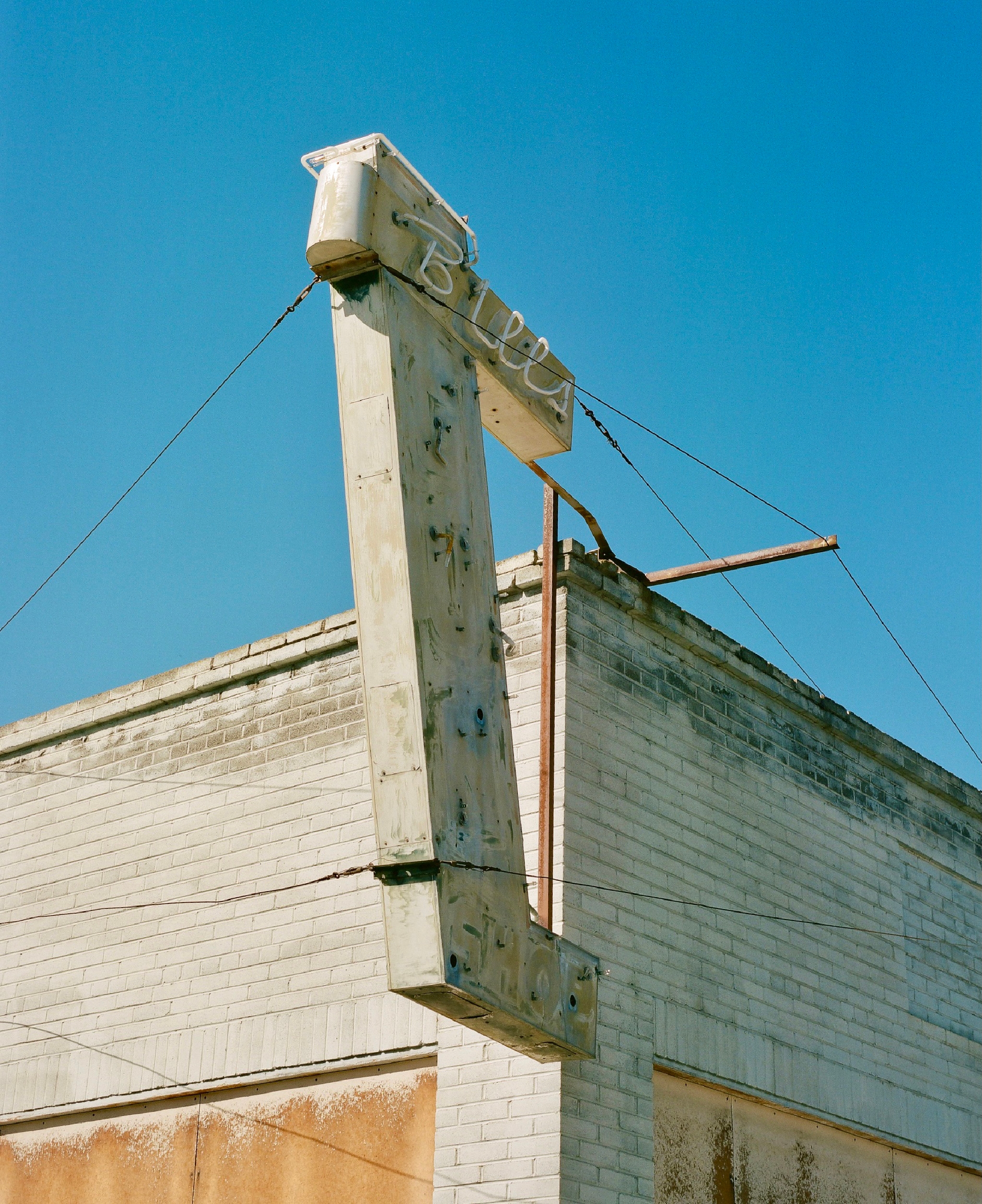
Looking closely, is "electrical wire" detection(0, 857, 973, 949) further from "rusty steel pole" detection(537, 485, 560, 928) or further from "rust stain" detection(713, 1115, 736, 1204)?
"rust stain" detection(713, 1115, 736, 1204)

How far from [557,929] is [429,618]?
92.9 inches

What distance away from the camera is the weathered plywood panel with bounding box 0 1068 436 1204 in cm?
848

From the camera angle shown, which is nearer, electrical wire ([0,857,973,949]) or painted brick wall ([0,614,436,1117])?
electrical wire ([0,857,973,949])

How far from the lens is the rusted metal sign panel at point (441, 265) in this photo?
23.5 feet

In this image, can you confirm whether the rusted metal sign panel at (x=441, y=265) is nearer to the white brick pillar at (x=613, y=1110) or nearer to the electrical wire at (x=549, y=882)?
the electrical wire at (x=549, y=882)

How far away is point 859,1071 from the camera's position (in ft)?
33.3

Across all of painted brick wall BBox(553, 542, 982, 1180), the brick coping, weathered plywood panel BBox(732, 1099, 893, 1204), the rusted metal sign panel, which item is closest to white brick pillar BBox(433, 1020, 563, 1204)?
painted brick wall BBox(553, 542, 982, 1180)

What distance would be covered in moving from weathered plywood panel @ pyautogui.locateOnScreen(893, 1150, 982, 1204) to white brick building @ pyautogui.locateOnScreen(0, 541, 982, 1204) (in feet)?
0.09

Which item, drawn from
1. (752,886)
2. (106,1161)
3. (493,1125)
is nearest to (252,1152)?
(106,1161)

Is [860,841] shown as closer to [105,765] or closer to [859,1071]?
[859,1071]

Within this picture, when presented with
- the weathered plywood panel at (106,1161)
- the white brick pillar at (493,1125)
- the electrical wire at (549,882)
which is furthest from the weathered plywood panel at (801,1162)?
the weathered plywood panel at (106,1161)

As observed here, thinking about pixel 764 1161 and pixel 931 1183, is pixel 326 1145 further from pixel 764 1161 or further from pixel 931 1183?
pixel 931 1183

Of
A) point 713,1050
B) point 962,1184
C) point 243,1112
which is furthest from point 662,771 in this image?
point 962,1184

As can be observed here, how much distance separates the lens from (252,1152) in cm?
908
